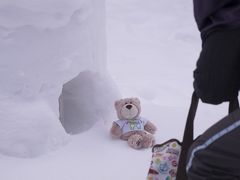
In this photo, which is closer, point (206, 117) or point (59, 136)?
point (59, 136)

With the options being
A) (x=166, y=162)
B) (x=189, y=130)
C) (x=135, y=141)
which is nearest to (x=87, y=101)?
(x=135, y=141)

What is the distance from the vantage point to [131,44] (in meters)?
6.16

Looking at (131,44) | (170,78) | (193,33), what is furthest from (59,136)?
(193,33)

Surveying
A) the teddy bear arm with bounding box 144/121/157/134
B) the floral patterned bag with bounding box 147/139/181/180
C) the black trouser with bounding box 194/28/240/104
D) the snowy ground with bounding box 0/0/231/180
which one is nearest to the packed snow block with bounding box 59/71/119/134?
the snowy ground with bounding box 0/0/231/180

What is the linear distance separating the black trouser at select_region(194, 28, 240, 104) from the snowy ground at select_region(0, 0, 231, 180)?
3.84 feet

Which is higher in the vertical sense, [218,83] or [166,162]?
[218,83]

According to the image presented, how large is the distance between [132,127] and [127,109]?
0.11 m

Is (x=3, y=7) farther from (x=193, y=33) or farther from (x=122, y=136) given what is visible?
(x=193, y=33)

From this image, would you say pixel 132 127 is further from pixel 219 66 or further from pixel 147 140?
pixel 219 66

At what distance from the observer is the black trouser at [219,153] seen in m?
1.01

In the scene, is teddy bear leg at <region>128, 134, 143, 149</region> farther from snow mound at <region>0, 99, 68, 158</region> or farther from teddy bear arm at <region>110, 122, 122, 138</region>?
snow mound at <region>0, 99, 68, 158</region>

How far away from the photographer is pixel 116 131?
8.42ft

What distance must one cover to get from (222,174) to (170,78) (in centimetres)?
392

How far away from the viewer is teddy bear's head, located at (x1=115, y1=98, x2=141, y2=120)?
260 cm
